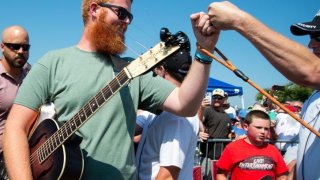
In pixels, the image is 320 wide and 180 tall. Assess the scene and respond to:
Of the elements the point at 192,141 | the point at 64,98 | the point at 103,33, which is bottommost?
A: the point at 192,141

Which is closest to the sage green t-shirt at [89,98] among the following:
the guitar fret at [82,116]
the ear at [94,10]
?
the guitar fret at [82,116]

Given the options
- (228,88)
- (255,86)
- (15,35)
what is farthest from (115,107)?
(228,88)

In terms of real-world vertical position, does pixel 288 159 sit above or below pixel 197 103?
below

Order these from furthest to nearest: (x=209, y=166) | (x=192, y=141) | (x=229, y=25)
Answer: (x=209, y=166) < (x=192, y=141) < (x=229, y=25)

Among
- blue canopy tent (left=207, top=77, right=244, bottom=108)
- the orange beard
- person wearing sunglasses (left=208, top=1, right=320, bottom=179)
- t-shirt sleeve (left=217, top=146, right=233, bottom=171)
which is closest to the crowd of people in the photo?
the orange beard

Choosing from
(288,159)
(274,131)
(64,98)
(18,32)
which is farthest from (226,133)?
(64,98)

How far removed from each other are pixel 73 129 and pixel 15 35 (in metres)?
2.65

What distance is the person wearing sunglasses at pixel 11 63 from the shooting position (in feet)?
12.5

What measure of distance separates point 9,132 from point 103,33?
0.78 metres

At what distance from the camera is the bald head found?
4.30m

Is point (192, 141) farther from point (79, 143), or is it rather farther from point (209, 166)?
point (209, 166)

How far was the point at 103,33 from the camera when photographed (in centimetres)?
229

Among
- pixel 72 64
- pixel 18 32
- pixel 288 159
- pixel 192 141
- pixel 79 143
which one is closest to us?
pixel 79 143

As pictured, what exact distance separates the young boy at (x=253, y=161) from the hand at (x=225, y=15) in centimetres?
304
